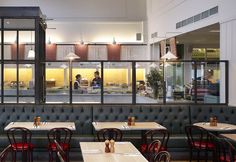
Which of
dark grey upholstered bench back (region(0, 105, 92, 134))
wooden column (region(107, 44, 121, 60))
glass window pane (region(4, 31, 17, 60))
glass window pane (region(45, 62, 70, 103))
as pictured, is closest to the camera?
dark grey upholstered bench back (region(0, 105, 92, 134))

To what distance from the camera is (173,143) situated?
8055 millimetres

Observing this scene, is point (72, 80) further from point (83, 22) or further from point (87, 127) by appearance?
point (83, 22)

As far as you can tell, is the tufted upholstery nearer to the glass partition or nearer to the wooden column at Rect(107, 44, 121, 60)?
the glass partition

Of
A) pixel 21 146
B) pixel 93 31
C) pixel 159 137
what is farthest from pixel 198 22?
pixel 93 31

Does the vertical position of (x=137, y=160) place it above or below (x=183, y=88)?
below

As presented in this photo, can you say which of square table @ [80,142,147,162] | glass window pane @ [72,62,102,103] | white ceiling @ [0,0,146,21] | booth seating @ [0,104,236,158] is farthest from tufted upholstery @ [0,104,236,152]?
white ceiling @ [0,0,146,21]

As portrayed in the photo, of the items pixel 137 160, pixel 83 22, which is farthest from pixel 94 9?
pixel 137 160

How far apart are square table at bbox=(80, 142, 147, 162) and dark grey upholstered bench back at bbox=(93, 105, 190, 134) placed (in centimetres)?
320

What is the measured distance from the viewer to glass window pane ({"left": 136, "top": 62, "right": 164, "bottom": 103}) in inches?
363

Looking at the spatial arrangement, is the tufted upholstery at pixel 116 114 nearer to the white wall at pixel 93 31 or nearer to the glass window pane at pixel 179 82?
the glass window pane at pixel 179 82

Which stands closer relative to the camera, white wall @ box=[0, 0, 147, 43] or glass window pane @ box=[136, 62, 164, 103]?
glass window pane @ box=[136, 62, 164, 103]

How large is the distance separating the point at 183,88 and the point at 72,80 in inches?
115

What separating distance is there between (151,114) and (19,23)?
11.5 feet

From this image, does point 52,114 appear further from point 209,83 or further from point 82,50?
point 82,50
